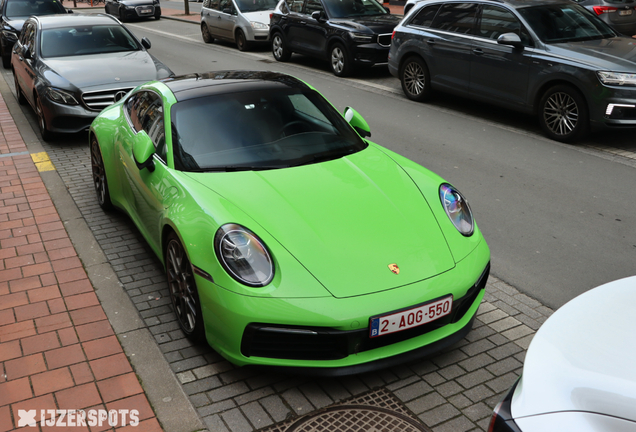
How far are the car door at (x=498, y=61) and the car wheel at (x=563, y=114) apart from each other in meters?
0.39

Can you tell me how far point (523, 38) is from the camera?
9.08 meters

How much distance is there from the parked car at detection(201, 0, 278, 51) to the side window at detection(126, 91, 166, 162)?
1225cm

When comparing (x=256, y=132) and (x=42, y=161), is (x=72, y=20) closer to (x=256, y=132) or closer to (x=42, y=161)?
(x=42, y=161)

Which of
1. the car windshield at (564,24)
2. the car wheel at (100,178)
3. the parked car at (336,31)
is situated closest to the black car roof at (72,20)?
the car wheel at (100,178)

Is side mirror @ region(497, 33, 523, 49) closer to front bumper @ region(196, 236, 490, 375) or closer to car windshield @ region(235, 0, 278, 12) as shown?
front bumper @ region(196, 236, 490, 375)

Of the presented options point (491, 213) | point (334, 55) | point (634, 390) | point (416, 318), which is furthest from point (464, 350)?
point (334, 55)

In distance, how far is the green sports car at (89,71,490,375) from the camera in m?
3.32

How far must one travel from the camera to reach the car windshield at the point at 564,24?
9047 mm

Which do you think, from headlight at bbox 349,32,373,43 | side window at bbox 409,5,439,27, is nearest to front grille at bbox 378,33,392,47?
headlight at bbox 349,32,373,43

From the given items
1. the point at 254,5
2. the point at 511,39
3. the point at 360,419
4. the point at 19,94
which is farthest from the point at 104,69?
the point at 254,5

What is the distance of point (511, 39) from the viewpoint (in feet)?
29.2

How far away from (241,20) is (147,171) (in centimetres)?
1402

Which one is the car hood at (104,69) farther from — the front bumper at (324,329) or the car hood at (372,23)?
the front bumper at (324,329)

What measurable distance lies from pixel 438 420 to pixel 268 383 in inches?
38.7
